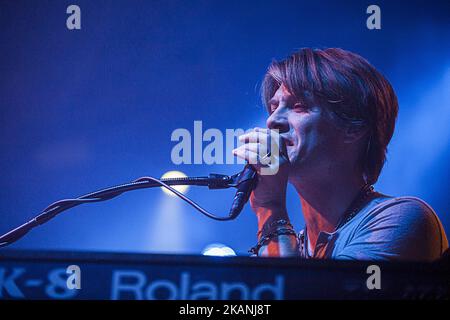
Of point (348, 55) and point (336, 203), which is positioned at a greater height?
point (348, 55)

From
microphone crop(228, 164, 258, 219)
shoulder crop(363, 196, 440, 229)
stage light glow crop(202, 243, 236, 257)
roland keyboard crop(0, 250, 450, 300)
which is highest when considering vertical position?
microphone crop(228, 164, 258, 219)

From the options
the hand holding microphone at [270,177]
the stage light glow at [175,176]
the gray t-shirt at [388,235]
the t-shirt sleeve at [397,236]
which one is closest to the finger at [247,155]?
the hand holding microphone at [270,177]

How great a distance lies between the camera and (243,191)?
227 centimetres

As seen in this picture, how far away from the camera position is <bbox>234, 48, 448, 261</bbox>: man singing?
7.38 ft

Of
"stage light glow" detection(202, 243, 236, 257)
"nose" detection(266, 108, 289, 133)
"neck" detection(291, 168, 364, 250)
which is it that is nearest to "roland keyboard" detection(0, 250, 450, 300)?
"stage light glow" detection(202, 243, 236, 257)

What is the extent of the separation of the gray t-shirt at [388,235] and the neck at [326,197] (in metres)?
0.04

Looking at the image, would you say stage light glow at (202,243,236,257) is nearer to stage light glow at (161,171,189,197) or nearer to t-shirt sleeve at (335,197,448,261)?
stage light glow at (161,171,189,197)

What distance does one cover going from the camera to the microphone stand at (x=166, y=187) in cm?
227

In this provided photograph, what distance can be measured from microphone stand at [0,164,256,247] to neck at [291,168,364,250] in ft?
0.65

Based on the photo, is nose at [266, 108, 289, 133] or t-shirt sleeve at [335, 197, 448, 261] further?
nose at [266, 108, 289, 133]
